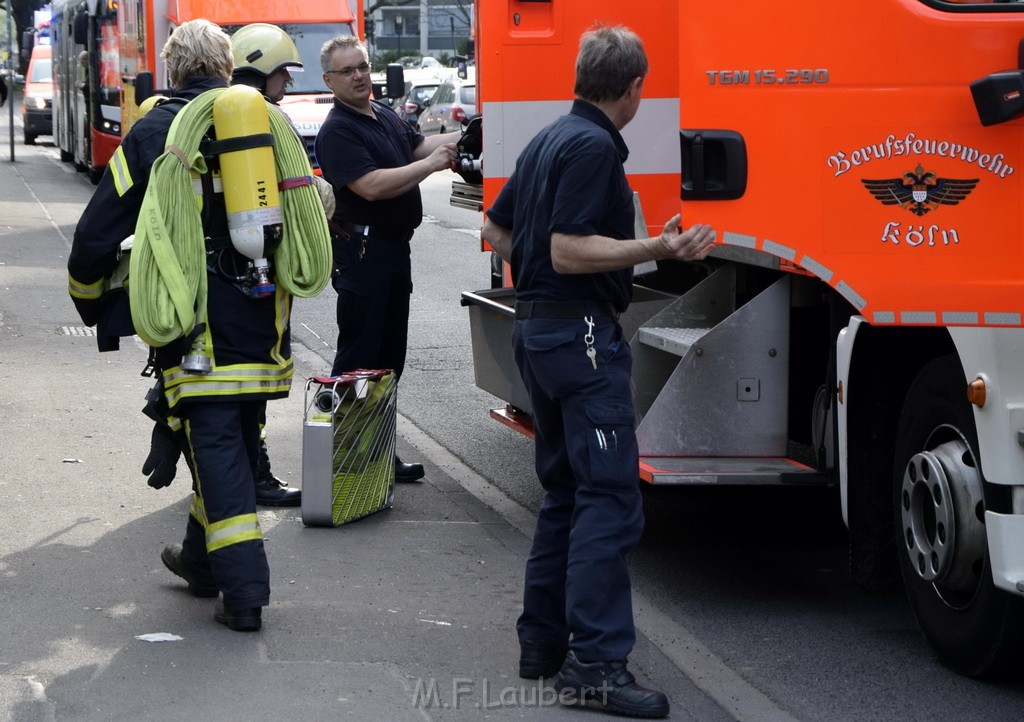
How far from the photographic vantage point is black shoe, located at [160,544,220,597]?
5.35m

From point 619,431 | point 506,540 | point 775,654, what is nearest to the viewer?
point 619,431

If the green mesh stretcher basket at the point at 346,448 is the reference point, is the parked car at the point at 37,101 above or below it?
above

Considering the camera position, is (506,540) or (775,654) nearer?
(775,654)

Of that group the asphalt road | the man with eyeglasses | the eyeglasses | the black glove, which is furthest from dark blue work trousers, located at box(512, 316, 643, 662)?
the eyeglasses

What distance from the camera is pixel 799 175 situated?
453 cm

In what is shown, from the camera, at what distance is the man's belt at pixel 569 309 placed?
4410 millimetres

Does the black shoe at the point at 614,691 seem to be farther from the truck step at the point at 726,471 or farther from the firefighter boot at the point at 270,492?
the firefighter boot at the point at 270,492

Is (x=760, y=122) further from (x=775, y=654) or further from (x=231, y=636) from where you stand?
(x=231, y=636)

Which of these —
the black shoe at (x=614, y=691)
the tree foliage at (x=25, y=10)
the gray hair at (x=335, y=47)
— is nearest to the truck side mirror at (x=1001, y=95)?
the black shoe at (x=614, y=691)

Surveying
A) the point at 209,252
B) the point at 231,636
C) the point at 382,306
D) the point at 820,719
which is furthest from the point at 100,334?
the point at 820,719

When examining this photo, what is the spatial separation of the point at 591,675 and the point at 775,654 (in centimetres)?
85

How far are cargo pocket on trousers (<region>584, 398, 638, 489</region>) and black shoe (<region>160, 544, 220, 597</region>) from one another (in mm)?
1628

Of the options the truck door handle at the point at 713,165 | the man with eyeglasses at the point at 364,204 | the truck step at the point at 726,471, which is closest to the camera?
the truck door handle at the point at 713,165

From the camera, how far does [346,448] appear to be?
6371 millimetres
